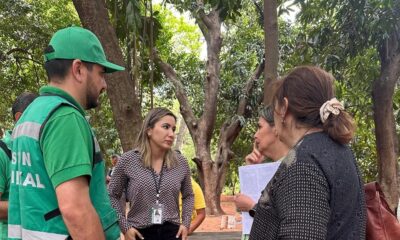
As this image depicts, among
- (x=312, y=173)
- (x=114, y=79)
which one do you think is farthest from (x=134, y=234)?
(x=312, y=173)

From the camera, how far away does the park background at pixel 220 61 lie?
423 centimetres

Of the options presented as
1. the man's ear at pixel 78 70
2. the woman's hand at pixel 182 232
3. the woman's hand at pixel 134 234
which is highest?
the man's ear at pixel 78 70

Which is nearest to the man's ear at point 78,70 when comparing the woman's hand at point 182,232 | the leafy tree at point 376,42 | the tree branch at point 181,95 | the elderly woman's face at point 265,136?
the elderly woman's face at point 265,136

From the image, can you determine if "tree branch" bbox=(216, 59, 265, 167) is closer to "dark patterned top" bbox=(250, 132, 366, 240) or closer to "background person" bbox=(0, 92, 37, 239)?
"background person" bbox=(0, 92, 37, 239)

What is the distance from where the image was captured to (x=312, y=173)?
67.9 inches

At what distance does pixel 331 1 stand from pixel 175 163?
15.6ft

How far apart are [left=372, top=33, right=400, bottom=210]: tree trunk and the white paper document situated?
19.9 feet

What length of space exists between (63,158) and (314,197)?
0.88 m

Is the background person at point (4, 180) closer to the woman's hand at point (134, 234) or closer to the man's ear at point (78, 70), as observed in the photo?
the woman's hand at point (134, 234)

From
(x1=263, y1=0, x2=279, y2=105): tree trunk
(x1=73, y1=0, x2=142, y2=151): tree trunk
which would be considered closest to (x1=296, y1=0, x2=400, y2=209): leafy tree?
(x1=263, y1=0, x2=279, y2=105): tree trunk

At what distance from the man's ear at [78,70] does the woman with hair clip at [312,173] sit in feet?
2.50

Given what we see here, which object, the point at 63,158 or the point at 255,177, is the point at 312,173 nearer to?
the point at 63,158

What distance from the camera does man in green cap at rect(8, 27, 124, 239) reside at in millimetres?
1935

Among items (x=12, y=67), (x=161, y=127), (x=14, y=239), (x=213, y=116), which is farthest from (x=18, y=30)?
(x=14, y=239)
